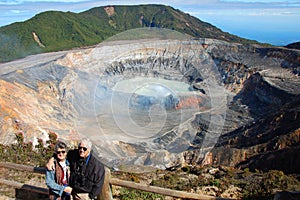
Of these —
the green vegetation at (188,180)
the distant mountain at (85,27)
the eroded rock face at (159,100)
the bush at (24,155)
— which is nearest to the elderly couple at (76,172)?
the green vegetation at (188,180)

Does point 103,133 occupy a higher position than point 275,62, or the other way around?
point 275,62

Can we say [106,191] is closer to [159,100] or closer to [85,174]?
[85,174]

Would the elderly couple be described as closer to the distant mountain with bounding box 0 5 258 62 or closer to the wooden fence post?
the wooden fence post

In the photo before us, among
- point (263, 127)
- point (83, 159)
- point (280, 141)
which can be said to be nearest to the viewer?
point (83, 159)

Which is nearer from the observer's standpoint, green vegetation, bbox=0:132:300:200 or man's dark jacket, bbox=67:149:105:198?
man's dark jacket, bbox=67:149:105:198

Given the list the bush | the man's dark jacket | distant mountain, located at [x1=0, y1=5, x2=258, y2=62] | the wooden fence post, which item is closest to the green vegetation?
the bush

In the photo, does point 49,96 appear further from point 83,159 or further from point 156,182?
point 83,159

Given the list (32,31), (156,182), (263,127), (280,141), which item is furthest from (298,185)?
(32,31)

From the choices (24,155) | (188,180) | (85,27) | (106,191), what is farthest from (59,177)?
(85,27)
